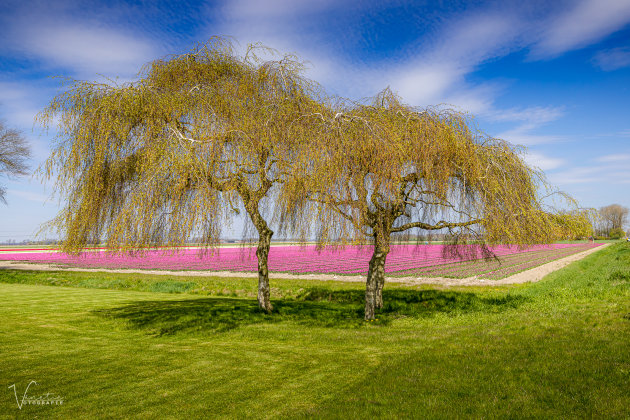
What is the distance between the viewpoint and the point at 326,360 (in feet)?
24.5

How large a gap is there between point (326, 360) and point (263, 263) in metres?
5.19

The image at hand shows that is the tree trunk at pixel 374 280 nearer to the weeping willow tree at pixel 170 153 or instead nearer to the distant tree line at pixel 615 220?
the weeping willow tree at pixel 170 153

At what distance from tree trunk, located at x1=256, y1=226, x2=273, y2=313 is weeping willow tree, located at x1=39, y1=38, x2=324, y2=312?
0.83m

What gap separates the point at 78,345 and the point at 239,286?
12.8 m

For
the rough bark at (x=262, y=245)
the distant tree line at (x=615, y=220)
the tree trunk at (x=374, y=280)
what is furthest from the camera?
the distant tree line at (x=615, y=220)

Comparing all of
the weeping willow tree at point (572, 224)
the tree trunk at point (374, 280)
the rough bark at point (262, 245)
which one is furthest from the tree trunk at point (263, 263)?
the weeping willow tree at point (572, 224)

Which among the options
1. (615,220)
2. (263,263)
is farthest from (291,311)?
(615,220)

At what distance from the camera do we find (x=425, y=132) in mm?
10266

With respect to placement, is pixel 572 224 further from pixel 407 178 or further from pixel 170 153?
pixel 170 153

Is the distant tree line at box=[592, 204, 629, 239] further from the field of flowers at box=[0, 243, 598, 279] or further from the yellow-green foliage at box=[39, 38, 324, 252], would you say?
the yellow-green foliage at box=[39, 38, 324, 252]

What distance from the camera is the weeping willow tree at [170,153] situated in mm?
8195

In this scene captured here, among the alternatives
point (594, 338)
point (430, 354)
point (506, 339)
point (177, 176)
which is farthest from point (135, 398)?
point (594, 338)

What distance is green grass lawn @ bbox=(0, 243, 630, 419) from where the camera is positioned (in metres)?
5.14

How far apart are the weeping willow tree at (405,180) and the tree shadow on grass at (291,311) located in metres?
2.76
